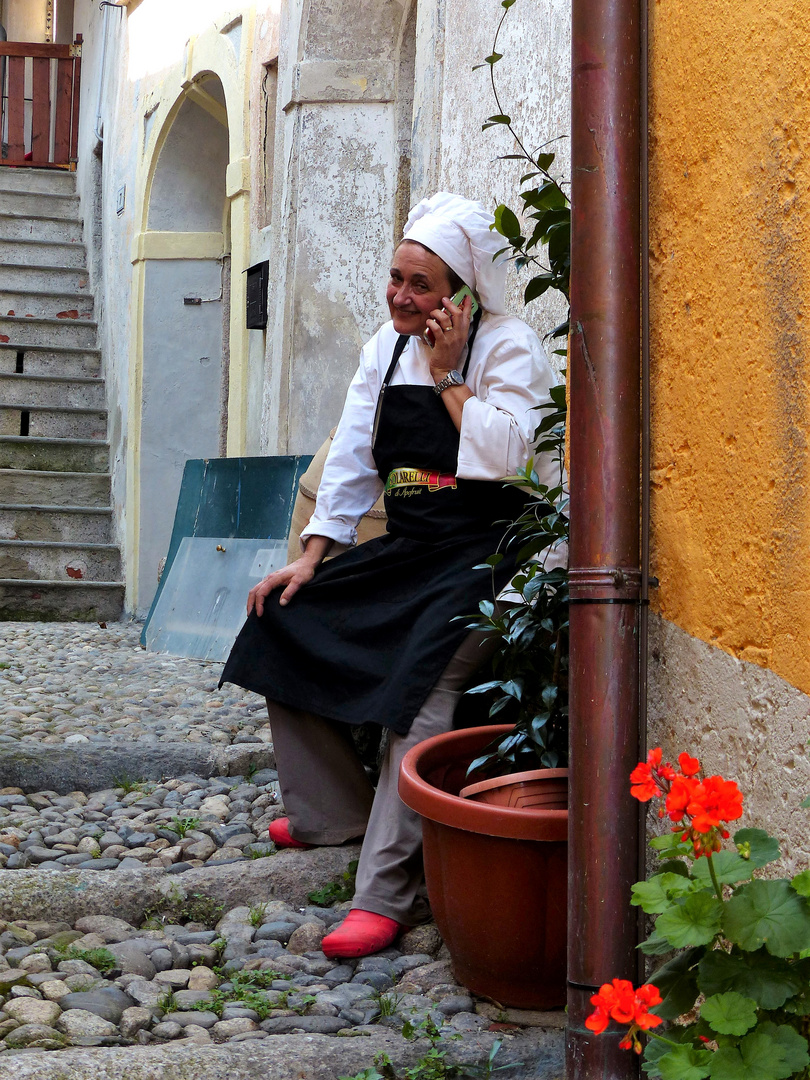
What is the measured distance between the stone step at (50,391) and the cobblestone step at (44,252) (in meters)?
1.75

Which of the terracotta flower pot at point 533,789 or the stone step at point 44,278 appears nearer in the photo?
the terracotta flower pot at point 533,789

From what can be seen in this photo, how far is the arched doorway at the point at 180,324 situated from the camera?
7.88m

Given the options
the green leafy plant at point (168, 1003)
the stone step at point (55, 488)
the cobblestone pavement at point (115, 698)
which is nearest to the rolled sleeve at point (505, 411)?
the green leafy plant at point (168, 1003)

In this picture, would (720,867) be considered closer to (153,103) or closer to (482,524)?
(482,524)

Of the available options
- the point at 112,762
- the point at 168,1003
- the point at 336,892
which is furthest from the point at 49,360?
the point at 168,1003

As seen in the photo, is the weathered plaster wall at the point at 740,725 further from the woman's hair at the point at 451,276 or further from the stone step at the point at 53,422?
the stone step at the point at 53,422

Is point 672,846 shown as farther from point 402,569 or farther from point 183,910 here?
point 183,910

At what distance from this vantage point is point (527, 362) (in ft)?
8.46

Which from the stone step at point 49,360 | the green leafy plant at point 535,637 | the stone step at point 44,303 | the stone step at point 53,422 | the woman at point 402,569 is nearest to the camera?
the green leafy plant at point 535,637

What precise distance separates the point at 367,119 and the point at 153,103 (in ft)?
9.74

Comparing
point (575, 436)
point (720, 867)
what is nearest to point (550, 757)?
point (575, 436)

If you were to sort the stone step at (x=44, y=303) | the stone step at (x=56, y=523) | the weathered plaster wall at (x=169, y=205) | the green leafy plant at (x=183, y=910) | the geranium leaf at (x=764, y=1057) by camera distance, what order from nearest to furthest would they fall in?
the geranium leaf at (x=764, y=1057), the green leafy plant at (x=183, y=910), the weathered plaster wall at (x=169, y=205), the stone step at (x=56, y=523), the stone step at (x=44, y=303)

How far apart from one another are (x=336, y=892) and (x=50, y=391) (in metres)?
7.46

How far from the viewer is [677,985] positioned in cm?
127
